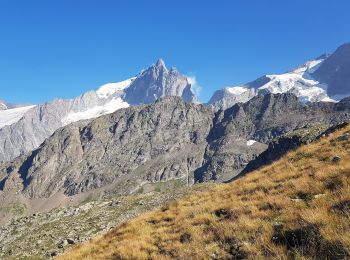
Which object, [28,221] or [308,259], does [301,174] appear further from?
[28,221]

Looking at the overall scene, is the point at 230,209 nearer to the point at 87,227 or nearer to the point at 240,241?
the point at 240,241

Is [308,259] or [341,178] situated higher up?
[341,178]

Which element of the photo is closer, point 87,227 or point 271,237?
point 271,237

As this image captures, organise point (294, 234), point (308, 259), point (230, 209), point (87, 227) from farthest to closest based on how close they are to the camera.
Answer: point (87, 227) < point (230, 209) < point (294, 234) < point (308, 259)

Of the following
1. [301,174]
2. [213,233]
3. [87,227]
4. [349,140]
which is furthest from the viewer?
[87,227]

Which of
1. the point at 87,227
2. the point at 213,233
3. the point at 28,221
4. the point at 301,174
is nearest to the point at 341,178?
the point at 301,174

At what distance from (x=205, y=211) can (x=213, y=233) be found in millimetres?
4797

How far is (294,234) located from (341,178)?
5048mm

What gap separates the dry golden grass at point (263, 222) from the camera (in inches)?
511

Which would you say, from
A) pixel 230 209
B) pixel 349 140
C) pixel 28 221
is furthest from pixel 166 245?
pixel 28 221

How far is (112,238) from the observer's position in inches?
938

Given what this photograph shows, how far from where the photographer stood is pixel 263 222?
16.1 m

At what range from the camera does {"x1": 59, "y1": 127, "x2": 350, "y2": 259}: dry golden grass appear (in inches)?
511

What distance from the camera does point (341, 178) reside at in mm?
17484
